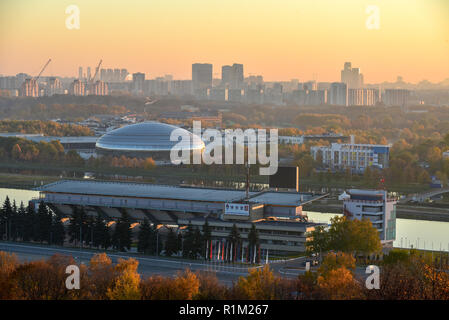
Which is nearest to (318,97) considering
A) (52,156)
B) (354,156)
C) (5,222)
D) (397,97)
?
(397,97)

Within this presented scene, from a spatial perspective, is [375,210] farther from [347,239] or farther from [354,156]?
[354,156]

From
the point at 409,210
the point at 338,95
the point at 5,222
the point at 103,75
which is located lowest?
the point at 409,210

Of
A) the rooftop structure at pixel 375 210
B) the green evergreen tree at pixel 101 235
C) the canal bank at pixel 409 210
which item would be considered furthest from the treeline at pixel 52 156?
the rooftop structure at pixel 375 210

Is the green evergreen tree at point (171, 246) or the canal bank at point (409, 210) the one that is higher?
the green evergreen tree at point (171, 246)

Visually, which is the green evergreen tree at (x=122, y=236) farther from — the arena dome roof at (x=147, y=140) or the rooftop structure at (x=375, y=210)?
the arena dome roof at (x=147, y=140)

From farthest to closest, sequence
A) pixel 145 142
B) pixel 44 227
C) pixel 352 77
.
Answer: pixel 352 77 < pixel 145 142 < pixel 44 227

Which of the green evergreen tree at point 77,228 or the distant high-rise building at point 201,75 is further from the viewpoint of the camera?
the distant high-rise building at point 201,75

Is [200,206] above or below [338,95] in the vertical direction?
below
